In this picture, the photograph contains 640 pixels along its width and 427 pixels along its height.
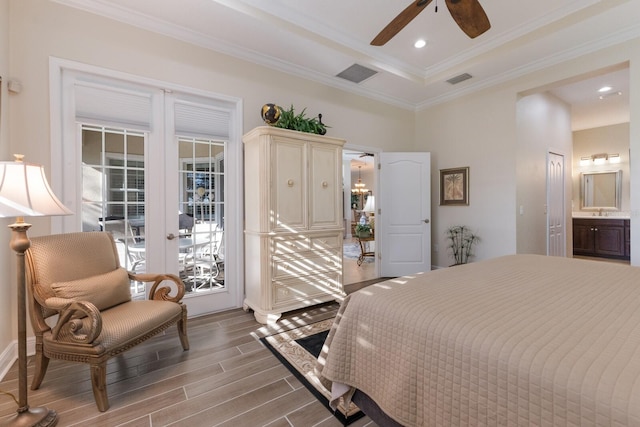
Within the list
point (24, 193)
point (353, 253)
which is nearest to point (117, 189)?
point (24, 193)

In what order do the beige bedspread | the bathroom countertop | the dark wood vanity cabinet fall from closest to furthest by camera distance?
the beige bedspread
the dark wood vanity cabinet
the bathroom countertop

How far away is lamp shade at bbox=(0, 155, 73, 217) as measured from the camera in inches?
54.0

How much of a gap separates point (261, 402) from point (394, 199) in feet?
11.7

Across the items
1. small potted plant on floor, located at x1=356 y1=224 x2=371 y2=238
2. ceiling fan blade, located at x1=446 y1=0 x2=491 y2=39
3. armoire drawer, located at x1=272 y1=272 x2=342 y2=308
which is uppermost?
ceiling fan blade, located at x1=446 y1=0 x2=491 y2=39

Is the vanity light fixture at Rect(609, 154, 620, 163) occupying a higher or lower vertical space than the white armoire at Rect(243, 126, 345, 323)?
higher

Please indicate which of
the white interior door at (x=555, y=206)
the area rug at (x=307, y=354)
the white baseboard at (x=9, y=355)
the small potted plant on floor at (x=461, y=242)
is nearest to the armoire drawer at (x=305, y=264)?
the area rug at (x=307, y=354)

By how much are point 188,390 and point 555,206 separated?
19.6 ft

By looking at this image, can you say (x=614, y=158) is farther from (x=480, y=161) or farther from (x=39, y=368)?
(x=39, y=368)

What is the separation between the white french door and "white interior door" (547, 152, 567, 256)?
193 inches

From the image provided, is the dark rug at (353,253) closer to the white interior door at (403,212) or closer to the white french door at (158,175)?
the white interior door at (403,212)

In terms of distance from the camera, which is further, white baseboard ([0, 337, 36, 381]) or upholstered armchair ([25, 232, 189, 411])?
white baseboard ([0, 337, 36, 381])

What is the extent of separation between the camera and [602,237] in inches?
238

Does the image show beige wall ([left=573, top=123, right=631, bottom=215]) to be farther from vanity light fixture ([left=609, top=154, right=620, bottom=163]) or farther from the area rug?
the area rug

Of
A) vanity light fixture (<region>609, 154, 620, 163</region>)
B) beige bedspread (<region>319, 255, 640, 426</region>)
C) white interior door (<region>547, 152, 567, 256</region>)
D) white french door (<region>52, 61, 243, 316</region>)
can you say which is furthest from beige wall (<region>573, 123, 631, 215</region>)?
white french door (<region>52, 61, 243, 316</region>)
